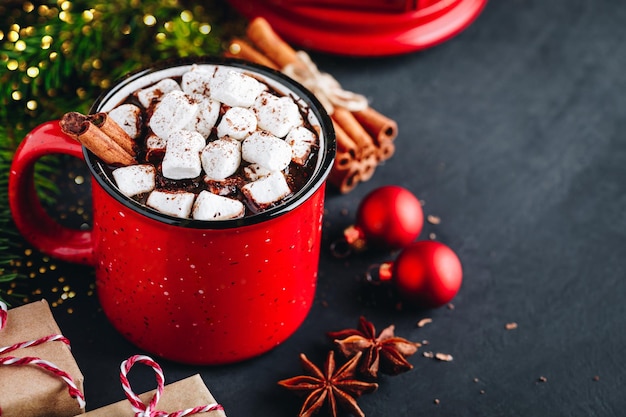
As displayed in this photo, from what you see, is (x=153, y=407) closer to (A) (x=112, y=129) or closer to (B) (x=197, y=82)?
(A) (x=112, y=129)

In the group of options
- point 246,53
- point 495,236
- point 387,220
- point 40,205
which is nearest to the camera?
point 40,205

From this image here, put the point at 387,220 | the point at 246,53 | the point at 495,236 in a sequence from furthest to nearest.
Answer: the point at 246,53
the point at 495,236
the point at 387,220

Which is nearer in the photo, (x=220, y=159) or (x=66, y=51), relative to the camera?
(x=220, y=159)

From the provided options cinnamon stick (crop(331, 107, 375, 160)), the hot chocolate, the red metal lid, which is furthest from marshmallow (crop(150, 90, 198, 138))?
the red metal lid

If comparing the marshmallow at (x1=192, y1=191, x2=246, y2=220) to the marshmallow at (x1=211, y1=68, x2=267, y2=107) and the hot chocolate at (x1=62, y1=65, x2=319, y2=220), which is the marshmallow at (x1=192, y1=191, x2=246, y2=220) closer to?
the hot chocolate at (x1=62, y1=65, x2=319, y2=220)

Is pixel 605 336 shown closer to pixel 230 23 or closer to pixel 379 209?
pixel 379 209

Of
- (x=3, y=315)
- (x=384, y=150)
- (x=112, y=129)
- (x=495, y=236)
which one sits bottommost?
(x=495, y=236)

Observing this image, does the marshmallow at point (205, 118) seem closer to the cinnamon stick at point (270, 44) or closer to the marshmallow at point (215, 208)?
the marshmallow at point (215, 208)

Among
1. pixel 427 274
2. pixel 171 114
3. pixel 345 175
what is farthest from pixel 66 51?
pixel 427 274
